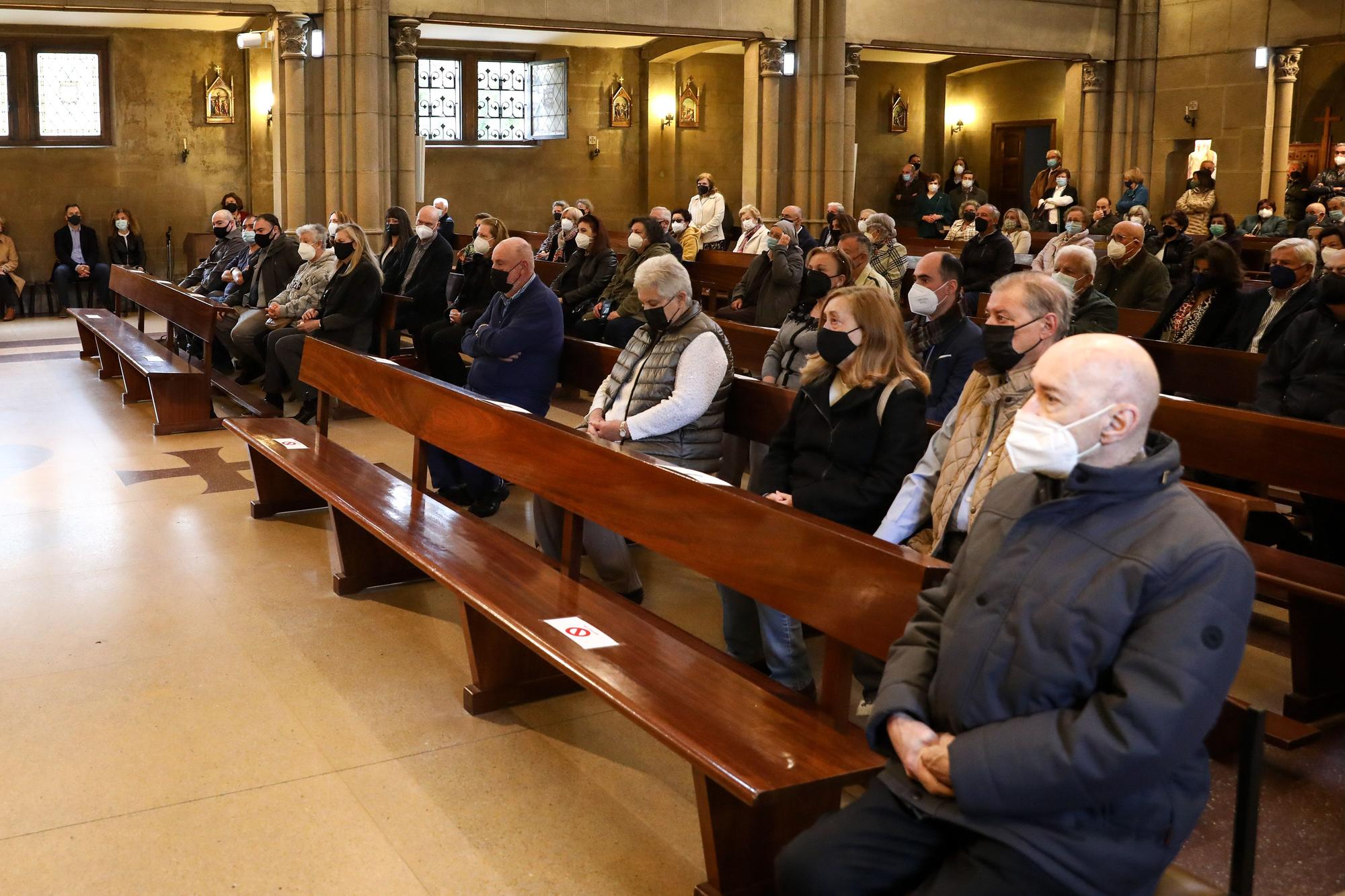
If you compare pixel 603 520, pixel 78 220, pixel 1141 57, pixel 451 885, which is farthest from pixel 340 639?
pixel 1141 57

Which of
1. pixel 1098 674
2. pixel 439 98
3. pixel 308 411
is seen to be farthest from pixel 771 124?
pixel 1098 674

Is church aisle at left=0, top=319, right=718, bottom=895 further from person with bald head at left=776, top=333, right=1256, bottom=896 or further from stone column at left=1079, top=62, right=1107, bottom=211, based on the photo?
stone column at left=1079, top=62, right=1107, bottom=211

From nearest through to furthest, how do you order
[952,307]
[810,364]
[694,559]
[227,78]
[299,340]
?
[694,559] → [810,364] → [952,307] → [299,340] → [227,78]

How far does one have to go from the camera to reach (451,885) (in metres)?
2.90

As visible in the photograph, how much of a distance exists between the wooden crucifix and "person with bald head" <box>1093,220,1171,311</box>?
459 inches

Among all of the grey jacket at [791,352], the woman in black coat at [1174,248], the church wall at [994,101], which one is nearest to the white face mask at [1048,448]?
the grey jacket at [791,352]

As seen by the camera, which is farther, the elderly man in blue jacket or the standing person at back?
the standing person at back

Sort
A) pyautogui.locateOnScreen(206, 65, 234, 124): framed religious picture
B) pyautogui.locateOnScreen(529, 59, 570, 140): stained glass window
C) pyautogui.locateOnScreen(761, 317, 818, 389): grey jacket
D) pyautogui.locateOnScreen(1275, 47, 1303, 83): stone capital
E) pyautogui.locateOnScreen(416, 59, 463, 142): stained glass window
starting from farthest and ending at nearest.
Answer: pyautogui.locateOnScreen(416, 59, 463, 142): stained glass window
pyautogui.locateOnScreen(529, 59, 570, 140): stained glass window
pyautogui.locateOnScreen(206, 65, 234, 124): framed religious picture
pyautogui.locateOnScreen(1275, 47, 1303, 83): stone capital
pyautogui.locateOnScreen(761, 317, 818, 389): grey jacket

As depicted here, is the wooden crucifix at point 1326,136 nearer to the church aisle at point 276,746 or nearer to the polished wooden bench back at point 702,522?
the church aisle at point 276,746

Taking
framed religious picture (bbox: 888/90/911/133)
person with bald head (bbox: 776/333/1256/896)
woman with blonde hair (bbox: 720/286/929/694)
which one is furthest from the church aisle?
framed religious picture (bbox: 888/90/911/133)

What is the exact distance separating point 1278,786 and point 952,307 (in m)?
2.05

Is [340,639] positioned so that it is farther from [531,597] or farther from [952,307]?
[952,307]

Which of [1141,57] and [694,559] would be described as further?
[1141,57]

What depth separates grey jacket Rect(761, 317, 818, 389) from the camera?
5.54 metres
